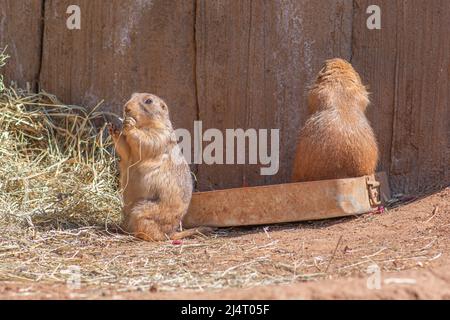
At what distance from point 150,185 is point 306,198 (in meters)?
1.33

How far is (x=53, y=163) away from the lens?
28.1ft

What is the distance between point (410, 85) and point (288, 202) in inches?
68.6

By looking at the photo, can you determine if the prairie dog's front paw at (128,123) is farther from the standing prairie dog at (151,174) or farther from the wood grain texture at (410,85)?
the wood grain texture at (410,85)

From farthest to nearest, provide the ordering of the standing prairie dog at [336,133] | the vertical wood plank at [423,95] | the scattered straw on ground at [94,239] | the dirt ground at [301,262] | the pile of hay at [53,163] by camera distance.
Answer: the vertical wood plank at [423,95] → the pile of hay at [53,163] → the standing prairie dog at [336,133] → the scattered straw on ground at [94,239] → the dirt ground at [301,262]

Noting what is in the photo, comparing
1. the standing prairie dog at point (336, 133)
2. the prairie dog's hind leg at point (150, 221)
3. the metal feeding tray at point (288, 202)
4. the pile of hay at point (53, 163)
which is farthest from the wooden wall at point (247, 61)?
the prairie dog's hind leg at point (150, 221)

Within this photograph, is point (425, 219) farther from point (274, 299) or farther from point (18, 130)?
point (18, 130)

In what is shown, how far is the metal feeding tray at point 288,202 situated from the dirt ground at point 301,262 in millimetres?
113

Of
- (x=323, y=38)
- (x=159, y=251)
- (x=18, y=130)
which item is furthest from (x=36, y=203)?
(x=323, y=38)

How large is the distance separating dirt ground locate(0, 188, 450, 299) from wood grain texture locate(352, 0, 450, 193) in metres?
0.39

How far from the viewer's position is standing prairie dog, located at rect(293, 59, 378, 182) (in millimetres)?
7859

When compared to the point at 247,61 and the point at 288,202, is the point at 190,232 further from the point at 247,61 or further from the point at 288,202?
the point at 247,61

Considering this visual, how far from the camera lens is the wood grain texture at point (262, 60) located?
28.1 ft

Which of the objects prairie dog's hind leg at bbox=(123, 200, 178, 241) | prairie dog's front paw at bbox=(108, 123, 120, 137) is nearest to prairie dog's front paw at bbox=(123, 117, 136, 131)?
prairie dog's front paw at bbox=(108, 123, 120, 137)

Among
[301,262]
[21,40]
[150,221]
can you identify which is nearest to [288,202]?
[150,221]
